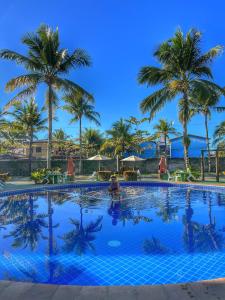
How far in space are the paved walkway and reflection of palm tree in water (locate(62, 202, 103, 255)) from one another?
2.42 meters

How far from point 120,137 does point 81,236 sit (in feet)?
62.5

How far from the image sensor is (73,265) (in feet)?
15.1

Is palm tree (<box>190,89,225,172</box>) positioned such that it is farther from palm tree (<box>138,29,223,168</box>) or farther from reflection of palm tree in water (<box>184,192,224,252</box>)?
reflection of palm tree in water (<box>184,192,224,252</box>)

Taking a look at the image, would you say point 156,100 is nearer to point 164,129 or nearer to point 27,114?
point 164,129

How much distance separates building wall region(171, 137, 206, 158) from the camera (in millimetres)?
32719

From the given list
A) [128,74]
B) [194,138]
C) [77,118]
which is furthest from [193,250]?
[194,138]

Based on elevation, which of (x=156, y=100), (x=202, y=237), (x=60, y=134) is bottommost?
(x=202, y=237)

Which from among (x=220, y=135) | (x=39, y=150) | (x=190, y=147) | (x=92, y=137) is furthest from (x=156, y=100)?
(x=39, y=150)

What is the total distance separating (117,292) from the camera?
111 inches

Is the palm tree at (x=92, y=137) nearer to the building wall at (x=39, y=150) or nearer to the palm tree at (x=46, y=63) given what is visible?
the building wall at (x=39, y=150)

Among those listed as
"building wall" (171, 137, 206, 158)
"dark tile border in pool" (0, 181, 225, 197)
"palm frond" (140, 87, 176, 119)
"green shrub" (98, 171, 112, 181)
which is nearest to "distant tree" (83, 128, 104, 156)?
"building wall" (171, 137, 206, 158)

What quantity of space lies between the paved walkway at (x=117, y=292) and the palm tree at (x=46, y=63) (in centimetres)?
1422

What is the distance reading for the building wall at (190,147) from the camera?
1288 inches

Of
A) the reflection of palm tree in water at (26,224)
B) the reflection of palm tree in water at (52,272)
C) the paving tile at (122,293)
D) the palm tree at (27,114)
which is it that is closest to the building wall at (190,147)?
the palm tree at (27,114)
